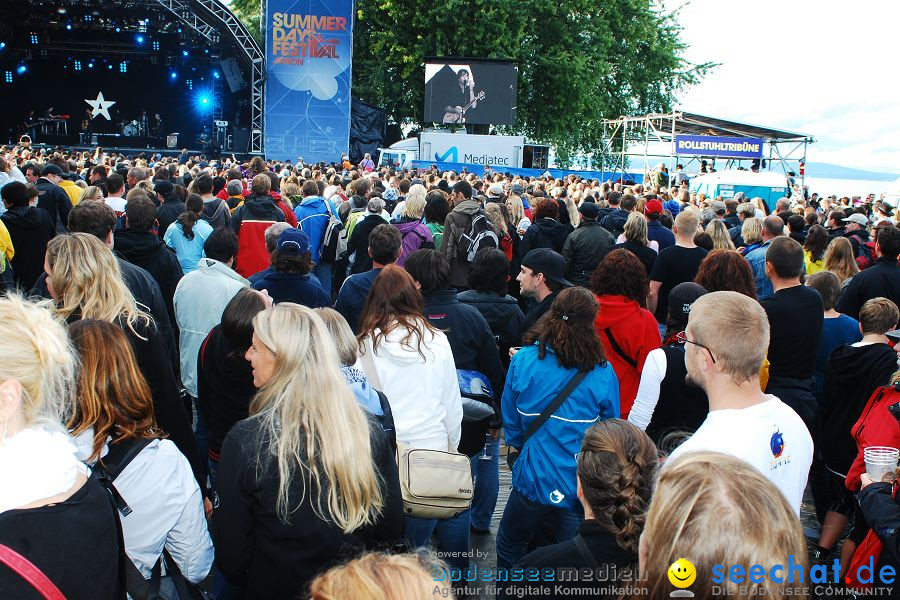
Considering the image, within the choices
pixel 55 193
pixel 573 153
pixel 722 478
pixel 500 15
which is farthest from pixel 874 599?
pixel 573 153

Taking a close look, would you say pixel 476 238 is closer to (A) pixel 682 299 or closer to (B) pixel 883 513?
(A) pixel 682 299

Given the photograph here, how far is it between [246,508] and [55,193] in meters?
6.67

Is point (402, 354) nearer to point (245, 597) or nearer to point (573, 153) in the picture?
point (245, 597)

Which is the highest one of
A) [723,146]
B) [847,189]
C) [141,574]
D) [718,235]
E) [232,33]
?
[232,33]

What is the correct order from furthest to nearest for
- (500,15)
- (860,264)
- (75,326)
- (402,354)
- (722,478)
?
1. (500,15)
2. (860,264)
3. (402,354)
4. (75,326)
5. (722,478)

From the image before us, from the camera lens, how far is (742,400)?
2.54 metres

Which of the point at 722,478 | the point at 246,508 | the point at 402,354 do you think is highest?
the point at 722,478

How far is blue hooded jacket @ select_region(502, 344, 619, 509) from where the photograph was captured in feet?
10.9

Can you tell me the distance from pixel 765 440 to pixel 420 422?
149cm

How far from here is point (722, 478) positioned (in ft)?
4.75

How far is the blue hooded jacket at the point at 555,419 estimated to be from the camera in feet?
10.9

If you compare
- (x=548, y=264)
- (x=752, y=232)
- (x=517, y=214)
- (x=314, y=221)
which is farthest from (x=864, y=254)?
(x=314, y=221)

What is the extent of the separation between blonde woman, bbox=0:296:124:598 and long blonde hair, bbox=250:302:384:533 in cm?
56

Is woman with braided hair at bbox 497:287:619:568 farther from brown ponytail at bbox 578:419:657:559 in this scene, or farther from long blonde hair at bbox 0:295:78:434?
long blonde hair at bbox 0:295:78:434
